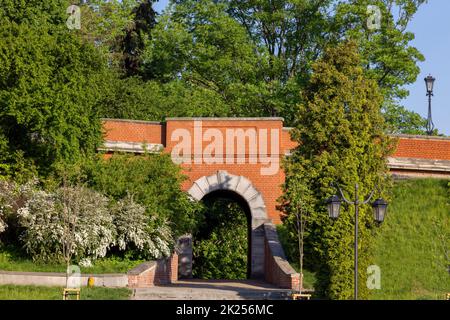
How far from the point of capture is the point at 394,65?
4800 cm

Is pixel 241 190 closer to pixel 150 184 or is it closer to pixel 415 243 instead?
pixel 150 184

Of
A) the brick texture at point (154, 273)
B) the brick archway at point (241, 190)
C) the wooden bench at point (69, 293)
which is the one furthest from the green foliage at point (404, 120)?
the wooden bench at point (69, 293)

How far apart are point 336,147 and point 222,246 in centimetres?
2279

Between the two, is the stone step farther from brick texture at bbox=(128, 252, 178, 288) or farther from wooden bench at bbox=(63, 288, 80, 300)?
wooden bench at bbox=(63, 288, 80, 300)

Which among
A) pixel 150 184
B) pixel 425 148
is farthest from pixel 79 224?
pixel 425 148

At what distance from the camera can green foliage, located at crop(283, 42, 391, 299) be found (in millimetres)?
27656

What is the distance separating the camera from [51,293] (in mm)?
A: 25000

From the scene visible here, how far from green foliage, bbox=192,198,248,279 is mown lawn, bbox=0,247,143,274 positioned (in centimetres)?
1805

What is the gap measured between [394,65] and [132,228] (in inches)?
863

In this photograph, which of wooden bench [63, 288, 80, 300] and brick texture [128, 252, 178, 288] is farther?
brick texture [128, 252, 178, 288]

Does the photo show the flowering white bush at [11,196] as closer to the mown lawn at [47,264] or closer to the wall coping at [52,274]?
the mown lawn at [47,264]

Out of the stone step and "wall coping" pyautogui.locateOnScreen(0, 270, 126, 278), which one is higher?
"wall coping" pyautogui.locateOnScreen(0, 270, 126, 278)

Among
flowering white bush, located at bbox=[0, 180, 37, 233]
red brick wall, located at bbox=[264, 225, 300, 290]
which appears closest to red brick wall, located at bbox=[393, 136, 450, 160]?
red brick wall, located at bbox=[264, 225, 300, 290]
